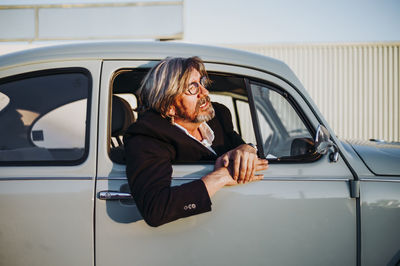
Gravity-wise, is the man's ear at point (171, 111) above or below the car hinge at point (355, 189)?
above

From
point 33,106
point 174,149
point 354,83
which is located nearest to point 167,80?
point 174,149

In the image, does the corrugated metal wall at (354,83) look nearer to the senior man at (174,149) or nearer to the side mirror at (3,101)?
the senior man at (174,149)

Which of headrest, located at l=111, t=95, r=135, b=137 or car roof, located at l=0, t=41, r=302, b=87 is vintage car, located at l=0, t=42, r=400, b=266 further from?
headrest, located at l=111, t=95, r=135, b=137

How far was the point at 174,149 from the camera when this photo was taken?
5.28 ft

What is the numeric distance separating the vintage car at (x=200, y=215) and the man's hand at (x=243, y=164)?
70mm

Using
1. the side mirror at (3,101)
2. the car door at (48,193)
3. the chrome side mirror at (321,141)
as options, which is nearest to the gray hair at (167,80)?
the car door at (48,193)

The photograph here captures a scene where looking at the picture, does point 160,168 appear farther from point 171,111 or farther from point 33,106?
point 33,106

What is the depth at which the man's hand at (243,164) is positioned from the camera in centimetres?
149

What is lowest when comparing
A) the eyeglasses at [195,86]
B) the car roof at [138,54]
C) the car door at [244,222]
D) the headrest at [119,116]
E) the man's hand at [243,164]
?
the car door at [244,222]

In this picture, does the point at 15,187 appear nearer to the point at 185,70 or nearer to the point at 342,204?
the point at 185,70

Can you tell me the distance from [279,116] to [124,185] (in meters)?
1.12

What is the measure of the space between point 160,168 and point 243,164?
0.44m

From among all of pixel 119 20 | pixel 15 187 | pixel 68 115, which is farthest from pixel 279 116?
pixel 119 20

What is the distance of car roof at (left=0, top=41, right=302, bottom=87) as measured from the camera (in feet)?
5.43
